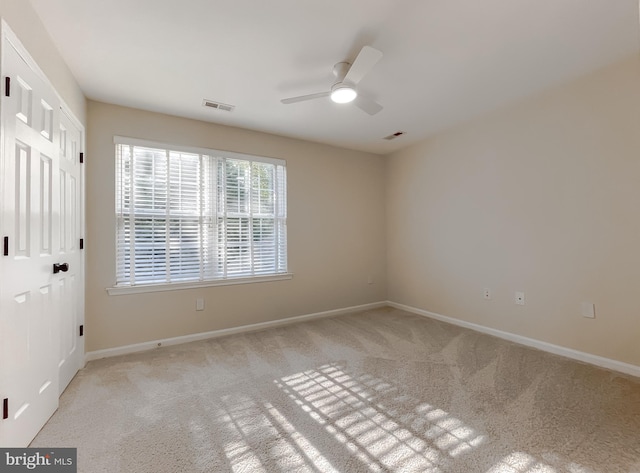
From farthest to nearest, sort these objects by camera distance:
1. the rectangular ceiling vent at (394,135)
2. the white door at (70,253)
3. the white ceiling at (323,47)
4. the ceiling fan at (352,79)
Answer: the rectangular ceiling vent at (394,135)
the white door at (70,253)
the ceiling fan at (352,79)
the white ceiling at (323,47)

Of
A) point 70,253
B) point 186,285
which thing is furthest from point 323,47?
point 186,285

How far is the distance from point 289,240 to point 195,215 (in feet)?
4.03

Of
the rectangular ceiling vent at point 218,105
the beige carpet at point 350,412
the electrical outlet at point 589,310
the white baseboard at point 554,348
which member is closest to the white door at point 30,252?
the beige carpet at point 350,412

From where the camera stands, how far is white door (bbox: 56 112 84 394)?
7.04 feet

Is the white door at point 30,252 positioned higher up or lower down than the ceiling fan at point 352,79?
lower down

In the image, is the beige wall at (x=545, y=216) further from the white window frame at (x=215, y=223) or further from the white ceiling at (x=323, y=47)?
the white window frame at (x=215, y=223)

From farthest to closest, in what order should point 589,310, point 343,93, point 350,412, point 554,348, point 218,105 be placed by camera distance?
1. point 218,105
2. point 554,348
3. point 589,310
4. point 343,93
5. point 350,412

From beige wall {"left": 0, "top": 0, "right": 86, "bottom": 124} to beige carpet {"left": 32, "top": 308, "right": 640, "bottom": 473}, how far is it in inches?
88.5

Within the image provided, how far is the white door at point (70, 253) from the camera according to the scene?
215 cm

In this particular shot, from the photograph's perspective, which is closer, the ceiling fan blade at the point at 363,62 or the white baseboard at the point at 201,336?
the ceiling fan blade at the point at 363,62

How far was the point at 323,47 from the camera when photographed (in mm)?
2088

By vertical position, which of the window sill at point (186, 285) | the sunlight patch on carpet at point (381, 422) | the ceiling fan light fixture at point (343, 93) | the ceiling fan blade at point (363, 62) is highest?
the ceiling fan blade at point (363, 62)

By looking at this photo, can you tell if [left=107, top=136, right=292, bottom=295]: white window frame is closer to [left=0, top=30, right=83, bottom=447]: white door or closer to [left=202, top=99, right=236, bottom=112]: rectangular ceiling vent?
[left=202, top=99, right=236, bottom=112]: rectangular ceiling vent

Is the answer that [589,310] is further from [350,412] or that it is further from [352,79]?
[352,79]
